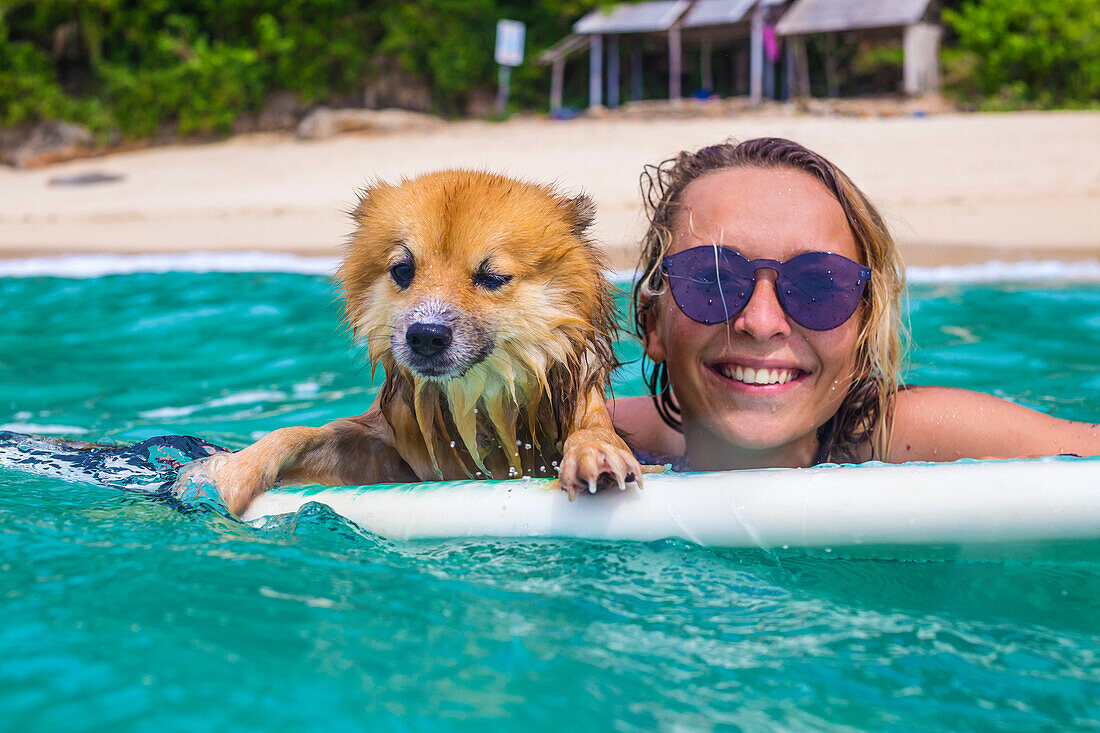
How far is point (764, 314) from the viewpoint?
9.49ft

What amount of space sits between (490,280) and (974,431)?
1.59 metres

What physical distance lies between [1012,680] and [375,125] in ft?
74.2

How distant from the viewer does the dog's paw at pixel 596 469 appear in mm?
2537

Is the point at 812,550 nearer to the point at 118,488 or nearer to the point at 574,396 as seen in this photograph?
the point at 574,396

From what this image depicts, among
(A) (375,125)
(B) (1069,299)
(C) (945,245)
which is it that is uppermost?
(A) (375,125)

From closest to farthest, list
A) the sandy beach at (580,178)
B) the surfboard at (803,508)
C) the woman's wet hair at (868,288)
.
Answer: the surfboard at (803,508) → the woman's wet hair at (868,288) → the sandy beach at (580,178)

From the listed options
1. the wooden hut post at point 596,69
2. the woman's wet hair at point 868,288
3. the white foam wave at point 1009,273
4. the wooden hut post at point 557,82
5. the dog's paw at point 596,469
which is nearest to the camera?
the dog's paw at point 596,469

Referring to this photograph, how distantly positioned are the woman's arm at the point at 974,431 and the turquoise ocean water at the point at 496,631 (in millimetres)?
653

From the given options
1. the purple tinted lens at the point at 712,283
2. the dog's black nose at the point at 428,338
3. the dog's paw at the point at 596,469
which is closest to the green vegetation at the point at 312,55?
the purple tinted lens at the point at 712,283

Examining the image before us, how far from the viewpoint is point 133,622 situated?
2236 mm

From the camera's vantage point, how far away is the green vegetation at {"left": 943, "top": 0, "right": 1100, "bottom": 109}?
22141 millimetres

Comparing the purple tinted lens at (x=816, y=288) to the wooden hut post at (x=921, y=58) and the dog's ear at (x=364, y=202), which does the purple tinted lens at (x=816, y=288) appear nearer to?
the dog's ear at (x=364, y=202)

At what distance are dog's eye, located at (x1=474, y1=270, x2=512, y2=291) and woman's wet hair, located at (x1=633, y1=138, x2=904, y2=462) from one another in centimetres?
48

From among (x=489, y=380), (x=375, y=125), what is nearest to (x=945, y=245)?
(x=489, y=380)
